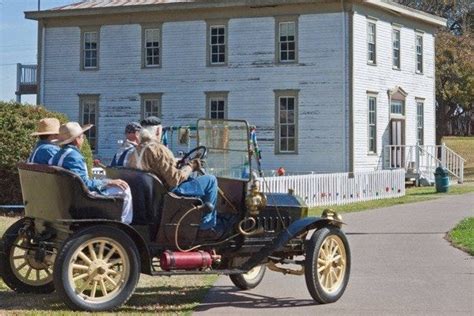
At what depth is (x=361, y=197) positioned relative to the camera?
3070 centimetres

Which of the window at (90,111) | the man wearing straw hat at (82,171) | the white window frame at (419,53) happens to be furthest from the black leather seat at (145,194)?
the white window frame at (419,53)

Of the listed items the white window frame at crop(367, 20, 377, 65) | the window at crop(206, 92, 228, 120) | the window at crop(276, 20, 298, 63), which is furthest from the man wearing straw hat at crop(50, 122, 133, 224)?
the white window frame at crop(367, 20, 377, 65)

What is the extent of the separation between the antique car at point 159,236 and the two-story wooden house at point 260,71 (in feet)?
76.8

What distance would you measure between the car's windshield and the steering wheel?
0.18 meters

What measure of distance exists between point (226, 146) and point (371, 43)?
2594 cm

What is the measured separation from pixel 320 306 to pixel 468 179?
3713 cm

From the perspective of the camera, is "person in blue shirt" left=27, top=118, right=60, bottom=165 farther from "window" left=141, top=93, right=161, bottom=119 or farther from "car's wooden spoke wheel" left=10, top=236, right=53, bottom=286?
"window" left=141, top=93, right=161, bottom=119

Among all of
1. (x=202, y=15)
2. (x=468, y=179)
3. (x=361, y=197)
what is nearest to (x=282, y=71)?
(x=202, y=15)

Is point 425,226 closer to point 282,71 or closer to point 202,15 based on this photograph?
point 282,71

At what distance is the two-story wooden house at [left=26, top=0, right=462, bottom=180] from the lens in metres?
33.8

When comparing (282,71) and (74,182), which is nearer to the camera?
(74,182)

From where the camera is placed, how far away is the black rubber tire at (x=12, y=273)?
9938 millimetres

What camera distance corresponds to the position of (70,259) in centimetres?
855

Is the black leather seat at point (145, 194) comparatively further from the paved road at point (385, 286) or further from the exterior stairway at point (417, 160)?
the exterior stairway at point (417, 160)
